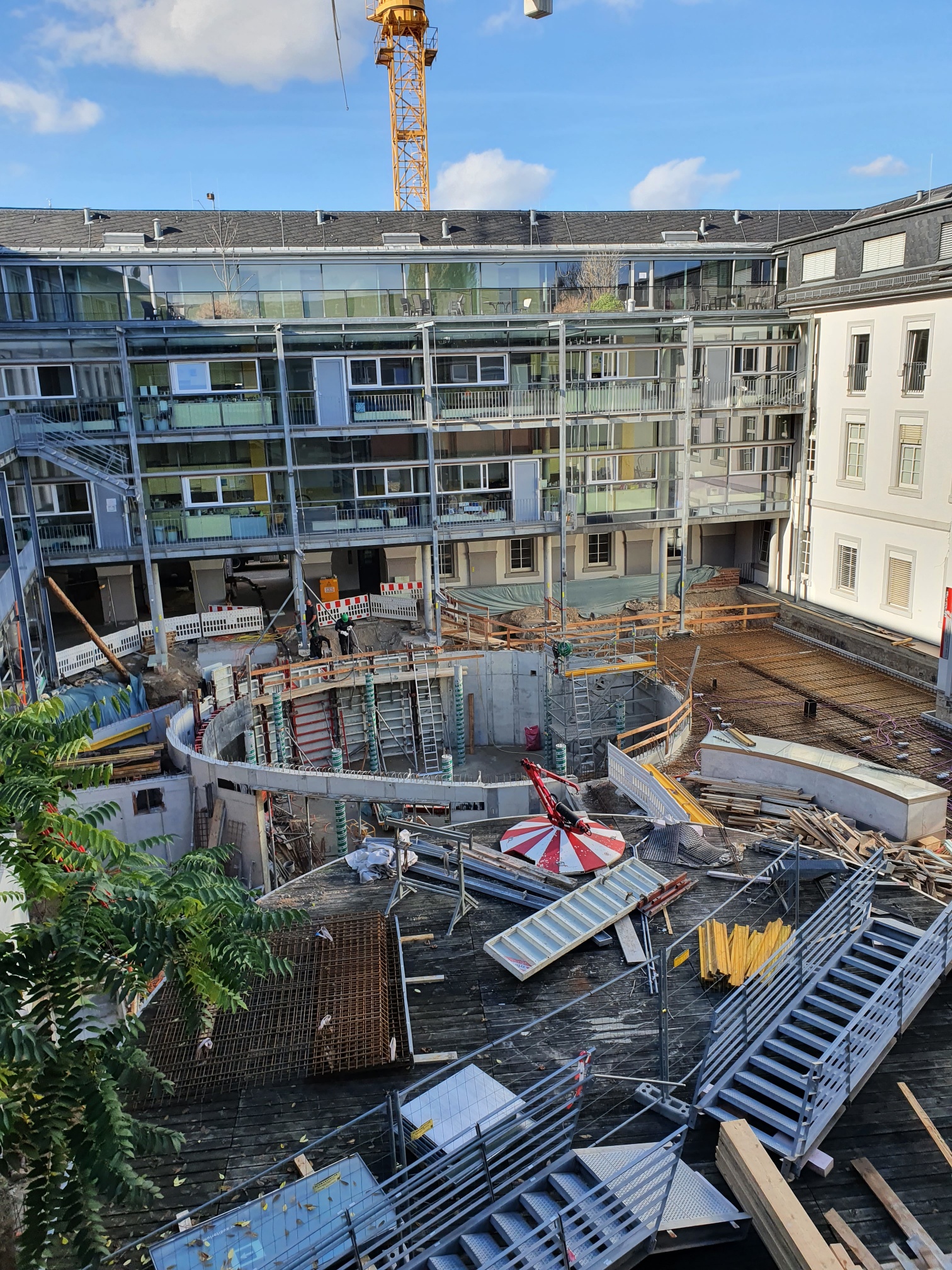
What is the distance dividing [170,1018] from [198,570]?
2394 cm

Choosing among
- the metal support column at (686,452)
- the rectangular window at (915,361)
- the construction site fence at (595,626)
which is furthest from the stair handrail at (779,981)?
the metal support column at (686,452)

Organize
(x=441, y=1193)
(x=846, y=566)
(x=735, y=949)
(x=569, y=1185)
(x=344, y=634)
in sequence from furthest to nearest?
1. (x=846, y=566)
2. (x=344, y=634)
3. (x=735, y=949)
4. (x=441, y=1193)
5. (x=569, y=1185)

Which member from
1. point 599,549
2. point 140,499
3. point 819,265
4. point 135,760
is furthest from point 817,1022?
point 819,265

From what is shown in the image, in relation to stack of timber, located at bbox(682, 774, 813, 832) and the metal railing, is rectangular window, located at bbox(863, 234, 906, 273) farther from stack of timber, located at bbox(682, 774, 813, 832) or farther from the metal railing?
the metal railing

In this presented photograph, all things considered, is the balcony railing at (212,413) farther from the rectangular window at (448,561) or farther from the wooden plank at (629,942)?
the wooden plank at (629,942)

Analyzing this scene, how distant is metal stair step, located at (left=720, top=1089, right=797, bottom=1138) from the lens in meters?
8.99

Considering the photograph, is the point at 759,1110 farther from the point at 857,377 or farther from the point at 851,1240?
the point at 857,377

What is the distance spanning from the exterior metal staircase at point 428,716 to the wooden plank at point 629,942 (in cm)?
1607

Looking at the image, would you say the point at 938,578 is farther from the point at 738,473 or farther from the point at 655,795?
the point at 655,795

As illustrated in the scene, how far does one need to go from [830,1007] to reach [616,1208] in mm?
3636

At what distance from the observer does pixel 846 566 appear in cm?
3198

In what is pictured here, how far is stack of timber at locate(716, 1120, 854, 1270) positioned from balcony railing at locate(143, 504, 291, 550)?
25.7 m

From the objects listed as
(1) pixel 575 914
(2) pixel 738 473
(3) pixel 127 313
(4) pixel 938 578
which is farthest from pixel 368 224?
(1) pixel 575 914

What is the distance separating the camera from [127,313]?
30328mm
